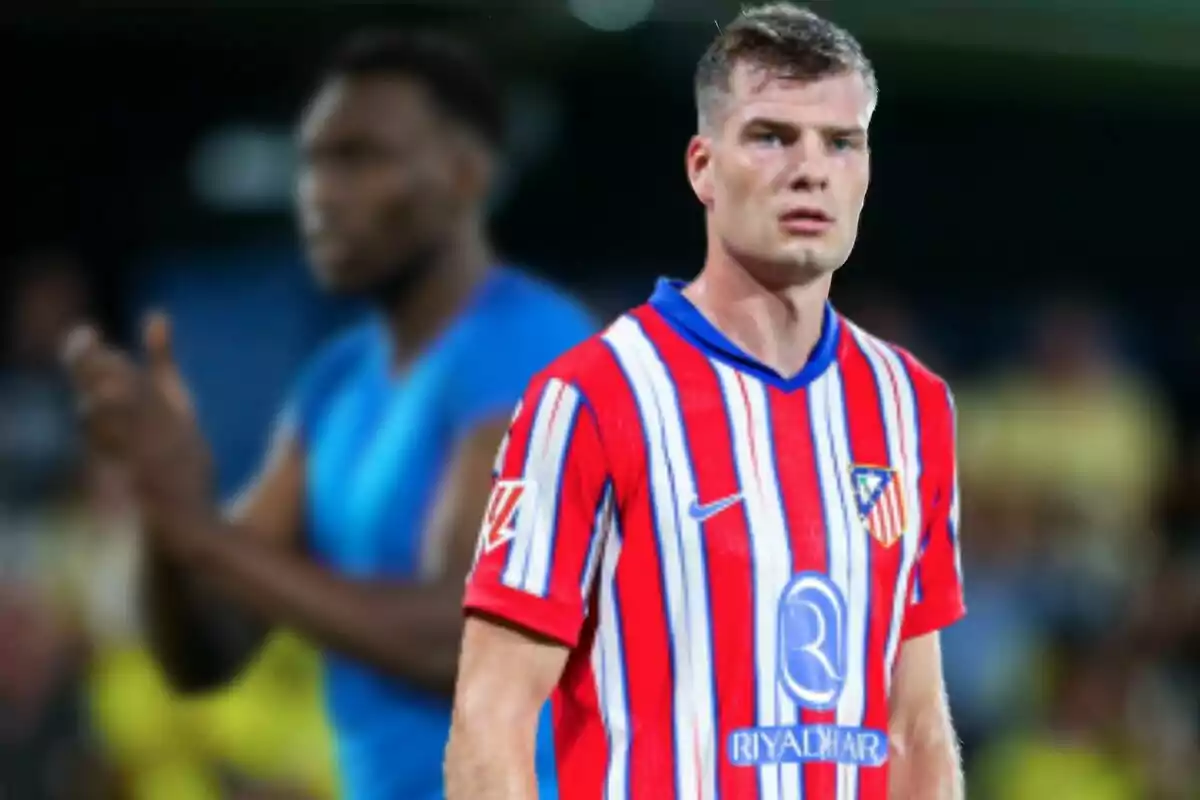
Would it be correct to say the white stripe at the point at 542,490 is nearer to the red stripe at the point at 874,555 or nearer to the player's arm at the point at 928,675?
the red stripe at the point at 874,555

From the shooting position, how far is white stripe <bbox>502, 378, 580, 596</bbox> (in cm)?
231

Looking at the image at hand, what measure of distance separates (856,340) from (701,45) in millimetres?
5584

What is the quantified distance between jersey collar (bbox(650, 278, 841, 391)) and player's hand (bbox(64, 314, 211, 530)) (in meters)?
1.24

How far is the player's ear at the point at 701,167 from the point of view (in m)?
2.44

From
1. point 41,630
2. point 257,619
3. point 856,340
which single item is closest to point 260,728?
point 41,630

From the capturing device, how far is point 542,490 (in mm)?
2328

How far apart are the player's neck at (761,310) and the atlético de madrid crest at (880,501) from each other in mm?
142

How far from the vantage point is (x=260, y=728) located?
22.6 ft

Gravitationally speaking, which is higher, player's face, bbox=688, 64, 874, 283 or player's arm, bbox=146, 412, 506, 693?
player's face, bbox=688, 64, 874, 283

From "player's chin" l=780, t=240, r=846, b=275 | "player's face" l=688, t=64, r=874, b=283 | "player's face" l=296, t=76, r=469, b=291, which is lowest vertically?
"player's chin" l=780, t=240, r=846, b=275

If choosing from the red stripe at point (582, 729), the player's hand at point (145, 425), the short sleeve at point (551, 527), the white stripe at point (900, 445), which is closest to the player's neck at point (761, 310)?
the white stripe at point (900, 445)

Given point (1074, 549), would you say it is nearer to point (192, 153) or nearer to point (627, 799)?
point (192, 153)

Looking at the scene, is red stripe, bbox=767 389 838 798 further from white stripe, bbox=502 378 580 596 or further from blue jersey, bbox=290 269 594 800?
blue jersey, bbox=290 269 594 800

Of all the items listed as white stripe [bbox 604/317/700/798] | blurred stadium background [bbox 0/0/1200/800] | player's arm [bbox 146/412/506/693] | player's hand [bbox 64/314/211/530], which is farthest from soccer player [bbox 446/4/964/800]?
blurred stadium background [bbox 0/0/1200/800]
